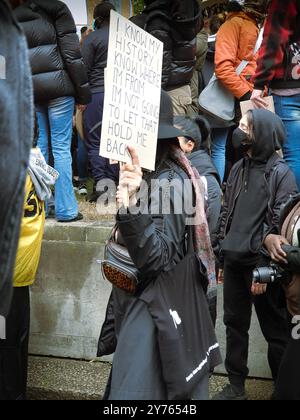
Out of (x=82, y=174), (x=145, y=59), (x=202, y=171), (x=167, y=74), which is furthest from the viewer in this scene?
(x=82, y=174)

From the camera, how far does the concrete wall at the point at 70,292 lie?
4.96m

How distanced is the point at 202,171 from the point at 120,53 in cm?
195

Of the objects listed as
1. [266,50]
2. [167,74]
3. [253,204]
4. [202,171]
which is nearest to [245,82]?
[167,74]

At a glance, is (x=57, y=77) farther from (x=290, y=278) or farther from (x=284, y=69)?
(x=290, y=278)

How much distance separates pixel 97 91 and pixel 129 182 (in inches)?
146

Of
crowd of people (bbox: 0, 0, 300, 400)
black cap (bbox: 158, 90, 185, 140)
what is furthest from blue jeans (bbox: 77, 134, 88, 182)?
black cap (bbox: 158, 90, 185, 140)

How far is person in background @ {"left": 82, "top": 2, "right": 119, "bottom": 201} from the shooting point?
5.93 meters

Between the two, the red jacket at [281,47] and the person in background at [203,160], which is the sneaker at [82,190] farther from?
the red jacket at [281,47]

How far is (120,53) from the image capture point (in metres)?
2.54

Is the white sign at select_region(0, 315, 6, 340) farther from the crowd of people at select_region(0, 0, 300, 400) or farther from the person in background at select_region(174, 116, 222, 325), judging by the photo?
the person in background at select_region(174, 116, 222, 325)

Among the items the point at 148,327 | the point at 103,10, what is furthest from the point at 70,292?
the point at 103,10

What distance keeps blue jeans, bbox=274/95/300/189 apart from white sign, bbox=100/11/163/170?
2.09 meters

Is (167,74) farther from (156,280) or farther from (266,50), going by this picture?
(156,280)
